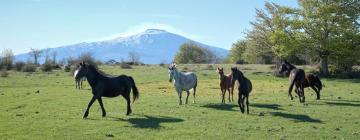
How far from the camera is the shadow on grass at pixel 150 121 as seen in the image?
57.3 feet

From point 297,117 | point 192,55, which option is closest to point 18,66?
point 297,117

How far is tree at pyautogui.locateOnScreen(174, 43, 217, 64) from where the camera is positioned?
12920 cm

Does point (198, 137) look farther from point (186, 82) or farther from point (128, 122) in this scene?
point (186, 82)

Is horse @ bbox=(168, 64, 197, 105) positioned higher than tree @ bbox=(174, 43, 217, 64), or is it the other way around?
tree @ bbox=(174, 43, 217, 64)

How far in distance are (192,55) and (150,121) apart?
114029 mm

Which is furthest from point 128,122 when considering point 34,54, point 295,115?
point 34,54

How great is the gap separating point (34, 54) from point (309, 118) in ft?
328

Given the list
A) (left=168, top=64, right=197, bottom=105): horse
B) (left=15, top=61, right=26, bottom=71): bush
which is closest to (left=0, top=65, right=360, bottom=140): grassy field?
(left=168, top=64, right=197, bottom=105): horse

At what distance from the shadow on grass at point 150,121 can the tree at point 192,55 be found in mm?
106605

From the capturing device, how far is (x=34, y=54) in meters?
111

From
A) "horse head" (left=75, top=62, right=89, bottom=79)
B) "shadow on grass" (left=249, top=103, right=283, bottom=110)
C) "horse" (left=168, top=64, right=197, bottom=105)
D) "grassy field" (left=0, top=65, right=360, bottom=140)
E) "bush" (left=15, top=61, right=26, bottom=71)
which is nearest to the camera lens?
"grassy field" (left=0, top=65, right=360, bottom=140)

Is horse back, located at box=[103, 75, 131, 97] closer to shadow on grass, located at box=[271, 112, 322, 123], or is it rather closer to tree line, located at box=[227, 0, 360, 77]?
shadow on grass, located at box=[271, 112, 322, 123]

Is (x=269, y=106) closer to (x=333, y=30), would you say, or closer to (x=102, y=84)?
(x=102, y=84)

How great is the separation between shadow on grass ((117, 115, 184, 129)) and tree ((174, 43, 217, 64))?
106605mm
